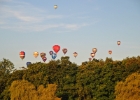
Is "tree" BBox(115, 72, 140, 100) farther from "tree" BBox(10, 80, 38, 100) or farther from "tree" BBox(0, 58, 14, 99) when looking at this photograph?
"tree" BBox(0, 58, 14, 99)

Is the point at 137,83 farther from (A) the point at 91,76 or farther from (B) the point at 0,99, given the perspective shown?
(B) the point at 0,99

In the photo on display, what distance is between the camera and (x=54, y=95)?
40.8m

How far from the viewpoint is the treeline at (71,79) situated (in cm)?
4184

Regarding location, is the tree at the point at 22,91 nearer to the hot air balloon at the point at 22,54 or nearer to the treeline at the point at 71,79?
the treeline at the point at 71,79

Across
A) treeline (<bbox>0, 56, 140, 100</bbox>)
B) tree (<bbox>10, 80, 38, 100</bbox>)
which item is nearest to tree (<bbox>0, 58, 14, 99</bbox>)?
treeline (<bbox>0, 56, 140, 100</bbox>)

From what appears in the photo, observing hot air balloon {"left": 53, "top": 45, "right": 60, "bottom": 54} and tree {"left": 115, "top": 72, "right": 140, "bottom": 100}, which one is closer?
tree {"left": 115, "top": 72, "right": 140, "bottom": 100}

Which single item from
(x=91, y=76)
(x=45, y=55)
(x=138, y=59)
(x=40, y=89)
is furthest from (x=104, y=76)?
(x=45, y=55)

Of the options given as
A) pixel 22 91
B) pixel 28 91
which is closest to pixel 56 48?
pixel 28 91

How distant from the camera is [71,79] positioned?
154 ft

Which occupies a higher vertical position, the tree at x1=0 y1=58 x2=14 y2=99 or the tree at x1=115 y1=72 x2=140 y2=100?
the tree at x1=0 y1=58 x2=14 y2=99

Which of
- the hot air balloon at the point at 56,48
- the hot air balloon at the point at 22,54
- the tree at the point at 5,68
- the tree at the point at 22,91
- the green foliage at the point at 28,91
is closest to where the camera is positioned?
the green foliage at the point at 28,91

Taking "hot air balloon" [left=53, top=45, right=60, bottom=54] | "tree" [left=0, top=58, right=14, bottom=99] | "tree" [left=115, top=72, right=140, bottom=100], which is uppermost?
"hot air balloon" [left=53, top=45, right=60, bottom=54]

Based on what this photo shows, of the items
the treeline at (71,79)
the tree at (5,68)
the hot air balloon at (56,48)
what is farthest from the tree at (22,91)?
the hot air balloon at (56,48)

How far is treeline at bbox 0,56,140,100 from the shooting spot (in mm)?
41844
